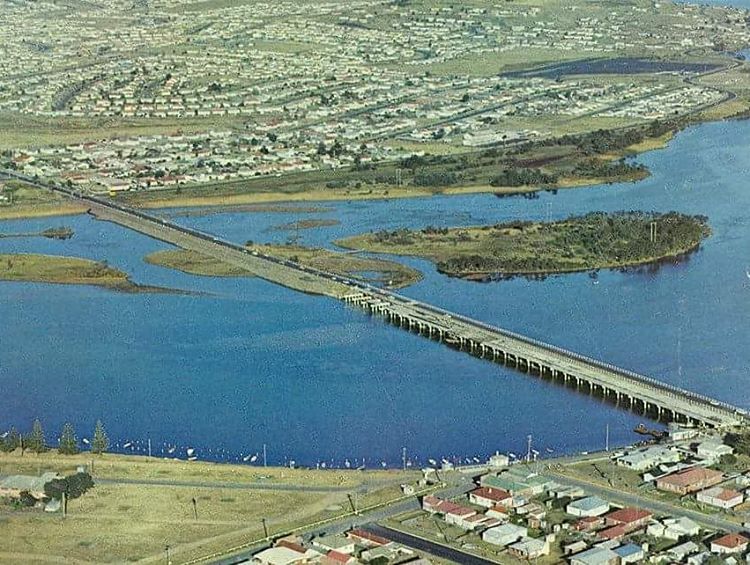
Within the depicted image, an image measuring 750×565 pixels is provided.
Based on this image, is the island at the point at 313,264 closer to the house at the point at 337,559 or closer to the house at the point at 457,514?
the house at the point at 457,514

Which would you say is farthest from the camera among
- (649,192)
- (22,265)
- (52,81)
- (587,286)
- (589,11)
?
(589,11)

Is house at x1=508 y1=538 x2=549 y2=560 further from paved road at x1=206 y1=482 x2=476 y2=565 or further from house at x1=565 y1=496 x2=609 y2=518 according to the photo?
house at x1=565 y1=496 x2=609 y2=518

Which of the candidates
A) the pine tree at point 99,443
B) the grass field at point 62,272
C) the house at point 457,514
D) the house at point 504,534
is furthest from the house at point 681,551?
the grass field at point 62,272

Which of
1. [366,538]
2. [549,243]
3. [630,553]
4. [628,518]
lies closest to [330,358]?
[366,538]

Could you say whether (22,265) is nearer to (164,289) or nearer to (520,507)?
(164,289)

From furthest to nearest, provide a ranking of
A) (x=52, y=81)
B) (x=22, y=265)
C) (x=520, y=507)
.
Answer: (x=52, y=81) → (x=22, y=265) → (x=520, y=507)

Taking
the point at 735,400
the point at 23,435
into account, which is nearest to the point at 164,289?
the point at 23,435

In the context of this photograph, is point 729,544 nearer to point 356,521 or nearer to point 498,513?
point 498,513
